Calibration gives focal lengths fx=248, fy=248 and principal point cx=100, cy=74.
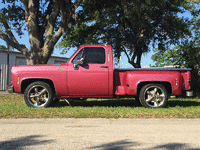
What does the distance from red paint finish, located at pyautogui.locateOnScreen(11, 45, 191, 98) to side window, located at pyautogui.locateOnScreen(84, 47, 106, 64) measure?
0.10 meters

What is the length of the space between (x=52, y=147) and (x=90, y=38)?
1643 cm

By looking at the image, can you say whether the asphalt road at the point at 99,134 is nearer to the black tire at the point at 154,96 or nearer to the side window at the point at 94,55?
the black tire at the point at 154,96

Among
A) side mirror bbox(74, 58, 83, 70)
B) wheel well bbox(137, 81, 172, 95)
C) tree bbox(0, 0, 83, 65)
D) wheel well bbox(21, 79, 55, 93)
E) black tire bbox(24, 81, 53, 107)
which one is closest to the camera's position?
side mirror bbox(74, 58, 83, 70)

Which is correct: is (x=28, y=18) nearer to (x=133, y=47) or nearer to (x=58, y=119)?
(x=58, y=119)

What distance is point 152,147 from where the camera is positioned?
12.6 feet

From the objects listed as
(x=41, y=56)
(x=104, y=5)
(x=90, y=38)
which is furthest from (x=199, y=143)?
(x=90, y=38)

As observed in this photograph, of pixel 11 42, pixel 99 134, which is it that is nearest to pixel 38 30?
pixel 11 42

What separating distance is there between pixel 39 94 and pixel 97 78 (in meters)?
1.93

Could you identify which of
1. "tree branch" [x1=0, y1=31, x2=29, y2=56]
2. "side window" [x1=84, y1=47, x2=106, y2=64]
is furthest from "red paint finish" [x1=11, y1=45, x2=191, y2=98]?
"tree branch" [x1=0, y1=31, x2=29, y2=56]

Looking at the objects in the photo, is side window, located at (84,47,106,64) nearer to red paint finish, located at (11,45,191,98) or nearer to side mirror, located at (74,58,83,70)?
red paint finish, located at (11,45,191,98)

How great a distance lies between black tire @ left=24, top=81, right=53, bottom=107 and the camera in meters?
7.89

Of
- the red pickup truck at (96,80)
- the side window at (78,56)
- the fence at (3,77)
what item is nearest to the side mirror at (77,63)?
the red pickup truck at (96,80)

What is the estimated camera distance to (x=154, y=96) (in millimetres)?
7883

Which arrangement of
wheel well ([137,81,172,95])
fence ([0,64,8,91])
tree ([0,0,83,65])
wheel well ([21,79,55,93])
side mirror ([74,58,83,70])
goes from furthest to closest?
fence ([0,64,8,91]) < tree ([0,0,83,65]) < wheel well ([21,79,55,93]) < wheel well ([137,81,172,95]) < side mirror ([74,58,83,70])
